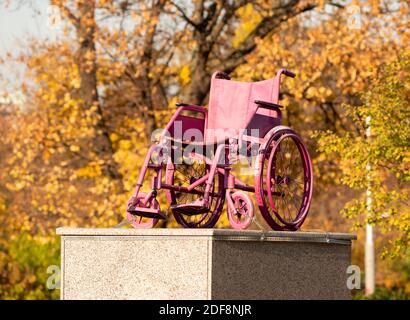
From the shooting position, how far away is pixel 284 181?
25.4 ft

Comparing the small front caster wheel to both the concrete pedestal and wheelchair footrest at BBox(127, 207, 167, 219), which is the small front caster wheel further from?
wheelchair footrest at BBox(127, 207, 167, 219)

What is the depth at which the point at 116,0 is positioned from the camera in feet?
48.8

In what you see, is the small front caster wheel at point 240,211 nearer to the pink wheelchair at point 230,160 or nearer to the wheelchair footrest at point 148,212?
the pink wheelchair at point 230,160

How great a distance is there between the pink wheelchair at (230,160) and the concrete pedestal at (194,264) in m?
0.36

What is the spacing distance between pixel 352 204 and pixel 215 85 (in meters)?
3.09

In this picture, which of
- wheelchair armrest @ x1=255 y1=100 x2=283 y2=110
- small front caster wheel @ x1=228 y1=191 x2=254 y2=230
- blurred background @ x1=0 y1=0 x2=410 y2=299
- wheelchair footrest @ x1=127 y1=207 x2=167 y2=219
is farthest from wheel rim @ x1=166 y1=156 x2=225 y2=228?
blurred background @ x1=0 y1=0 x2=410 y2=299

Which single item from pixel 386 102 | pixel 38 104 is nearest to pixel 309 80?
pixel 386 102

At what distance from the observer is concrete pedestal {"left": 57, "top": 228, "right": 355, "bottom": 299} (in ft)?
21.5

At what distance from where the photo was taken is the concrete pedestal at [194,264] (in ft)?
21.5

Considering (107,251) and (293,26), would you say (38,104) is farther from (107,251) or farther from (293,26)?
(107,251)

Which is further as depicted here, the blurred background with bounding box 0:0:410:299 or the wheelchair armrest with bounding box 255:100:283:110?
the blurred background with bounding box 0:0:410:299

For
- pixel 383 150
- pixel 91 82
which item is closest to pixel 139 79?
pixel 91 82

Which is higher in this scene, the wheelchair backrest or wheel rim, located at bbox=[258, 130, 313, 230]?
the wheelchair backrest

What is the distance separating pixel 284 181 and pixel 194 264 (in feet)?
4.97
